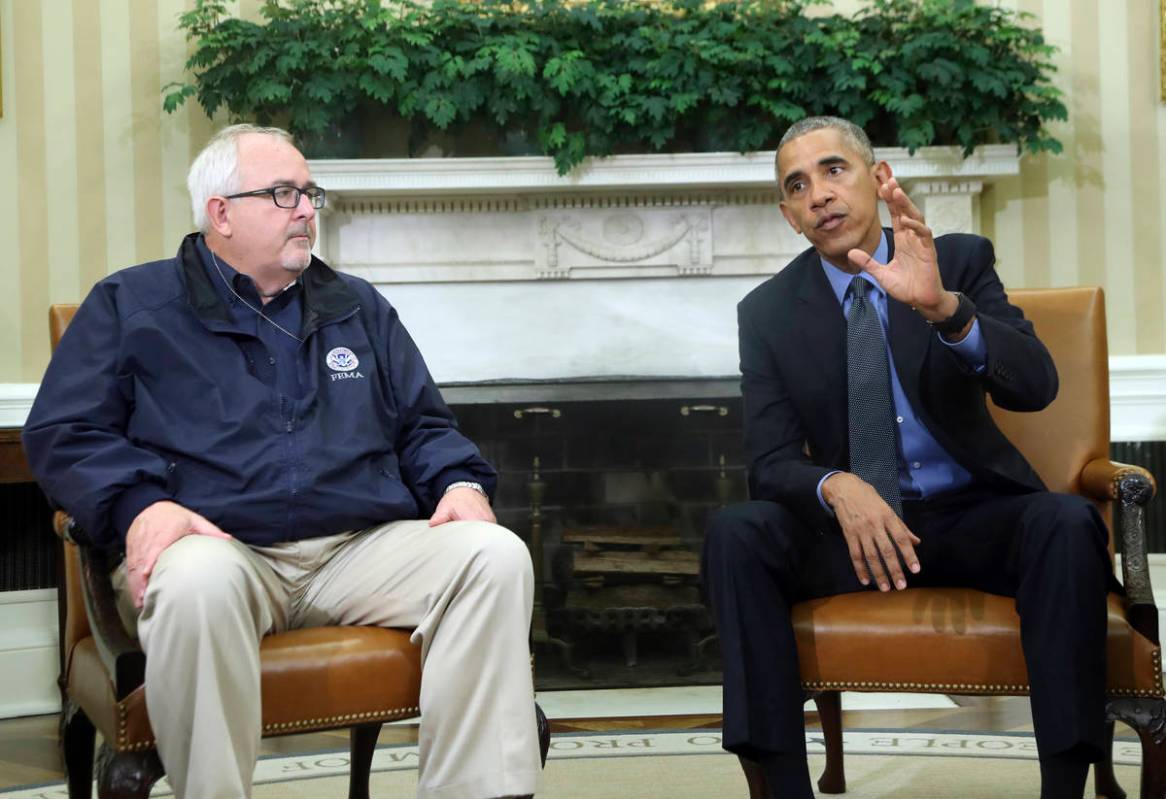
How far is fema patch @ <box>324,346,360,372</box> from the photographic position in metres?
2.17

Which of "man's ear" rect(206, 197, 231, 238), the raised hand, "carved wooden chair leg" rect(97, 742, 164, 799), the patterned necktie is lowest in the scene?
"carved wooden chair leg" rect(97, 742, 164, 799)

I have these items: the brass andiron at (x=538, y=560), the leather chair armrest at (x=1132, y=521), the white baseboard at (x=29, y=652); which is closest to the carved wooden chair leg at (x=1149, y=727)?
the leather chair armrest at (x=1132, y=521)

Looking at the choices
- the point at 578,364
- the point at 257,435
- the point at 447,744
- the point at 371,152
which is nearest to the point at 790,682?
the point at 447,744

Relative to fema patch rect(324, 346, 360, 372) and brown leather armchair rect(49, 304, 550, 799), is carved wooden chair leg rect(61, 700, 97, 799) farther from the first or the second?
fema patch rect(324, 346, 360, 372)

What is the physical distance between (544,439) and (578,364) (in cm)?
34

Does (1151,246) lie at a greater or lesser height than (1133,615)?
greater

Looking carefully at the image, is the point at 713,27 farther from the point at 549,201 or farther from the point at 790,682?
the point at 790,682

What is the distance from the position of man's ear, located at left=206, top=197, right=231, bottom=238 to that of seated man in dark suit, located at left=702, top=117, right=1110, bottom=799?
97 centimetres

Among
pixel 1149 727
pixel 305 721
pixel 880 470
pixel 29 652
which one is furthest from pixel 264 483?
pixel 29 652

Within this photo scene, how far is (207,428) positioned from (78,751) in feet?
1.97

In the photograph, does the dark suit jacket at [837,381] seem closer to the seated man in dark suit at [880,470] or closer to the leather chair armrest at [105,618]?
the seated man in dark suit at [880,470]

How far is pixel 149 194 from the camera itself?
4.01 m

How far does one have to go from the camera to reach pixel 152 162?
13.1 ft

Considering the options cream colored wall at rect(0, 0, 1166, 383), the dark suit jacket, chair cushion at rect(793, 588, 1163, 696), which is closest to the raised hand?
the dark suit jacket
